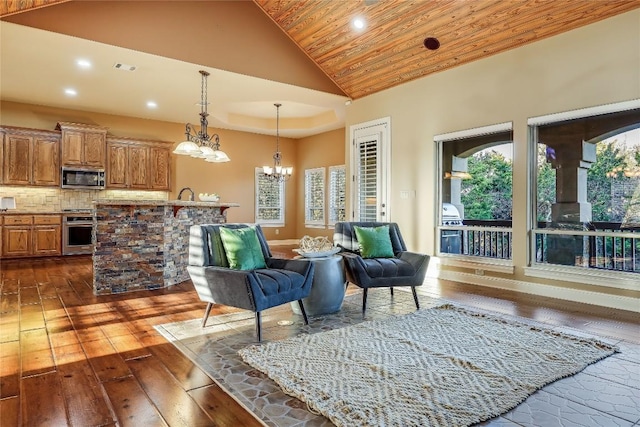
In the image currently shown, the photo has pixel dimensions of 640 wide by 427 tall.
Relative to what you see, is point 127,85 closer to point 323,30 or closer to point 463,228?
point 323,30

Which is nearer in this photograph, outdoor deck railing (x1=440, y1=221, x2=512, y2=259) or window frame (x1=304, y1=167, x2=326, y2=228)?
outdoor deck railing (x1=440, y1=221, x2=512, y2=259)

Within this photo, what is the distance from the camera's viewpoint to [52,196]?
8.15 metres

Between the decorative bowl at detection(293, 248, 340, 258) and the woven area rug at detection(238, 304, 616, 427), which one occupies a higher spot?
the decorative bowl at detection(293, 248, 340, 258)

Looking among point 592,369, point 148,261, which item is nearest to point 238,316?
point 148,261

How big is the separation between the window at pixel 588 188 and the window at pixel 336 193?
5.39 metres

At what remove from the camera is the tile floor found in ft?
6.39

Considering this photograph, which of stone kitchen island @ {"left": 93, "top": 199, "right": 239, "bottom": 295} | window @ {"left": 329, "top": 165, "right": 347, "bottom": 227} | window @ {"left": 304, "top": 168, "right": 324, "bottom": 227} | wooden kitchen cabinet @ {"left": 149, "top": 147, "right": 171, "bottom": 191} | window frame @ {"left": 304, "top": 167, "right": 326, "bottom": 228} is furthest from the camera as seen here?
window @ {"left": 304, "top": 168, "right": 324, "bottom": 227}

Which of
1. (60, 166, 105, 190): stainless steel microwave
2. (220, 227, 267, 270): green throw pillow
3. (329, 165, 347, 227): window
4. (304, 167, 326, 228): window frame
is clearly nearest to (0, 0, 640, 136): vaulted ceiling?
(220, 227, 267, 270): green throw pillow

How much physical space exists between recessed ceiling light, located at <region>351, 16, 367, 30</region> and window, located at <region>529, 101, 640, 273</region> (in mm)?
2608

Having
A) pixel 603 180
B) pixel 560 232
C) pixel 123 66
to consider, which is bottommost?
pixel 560 232

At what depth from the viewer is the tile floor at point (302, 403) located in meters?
1.95

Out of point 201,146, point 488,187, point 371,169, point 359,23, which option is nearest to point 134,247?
point 201,146

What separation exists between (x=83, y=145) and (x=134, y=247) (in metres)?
4.38

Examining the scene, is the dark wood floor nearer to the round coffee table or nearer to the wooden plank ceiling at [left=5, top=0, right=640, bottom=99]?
the round coffee table
